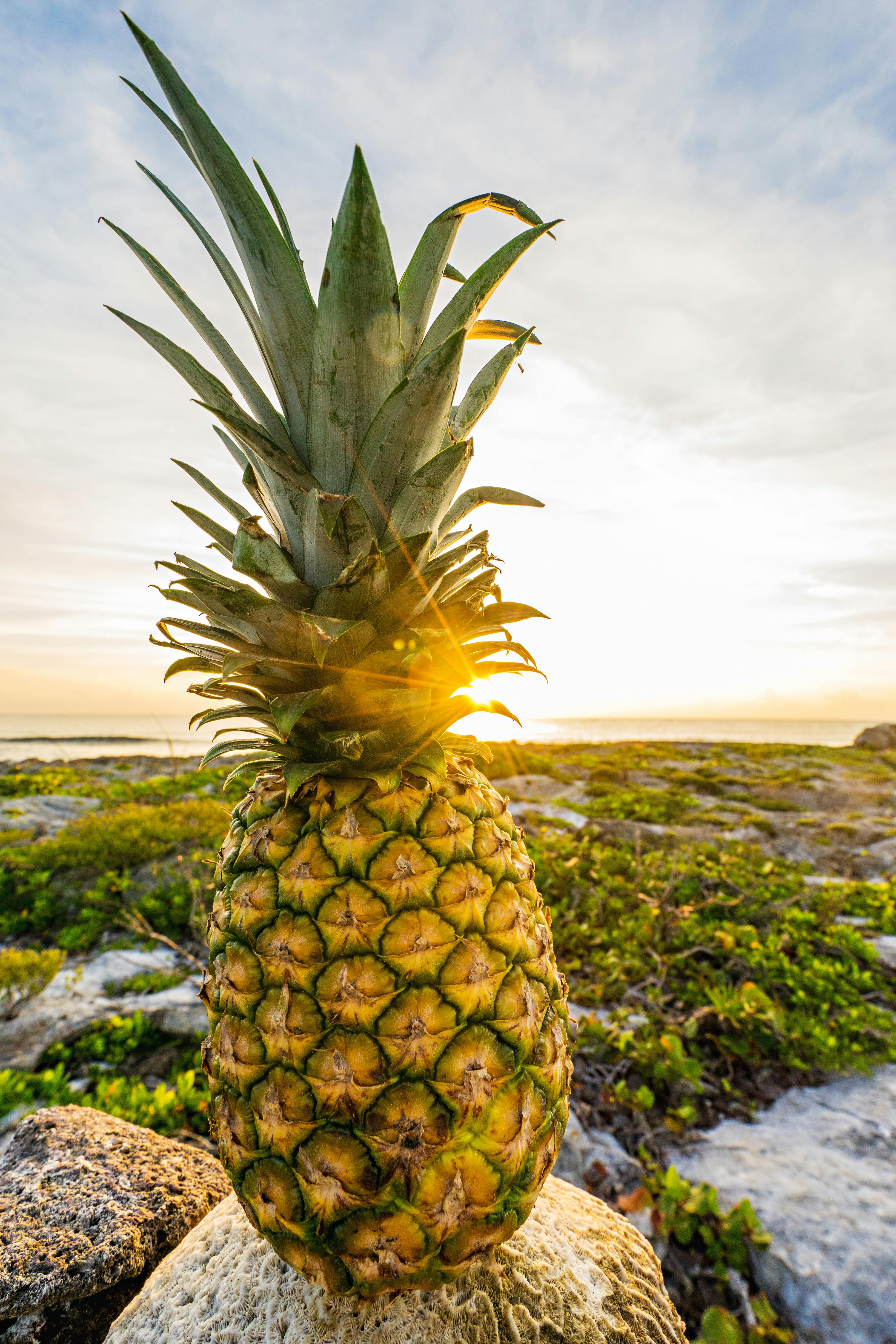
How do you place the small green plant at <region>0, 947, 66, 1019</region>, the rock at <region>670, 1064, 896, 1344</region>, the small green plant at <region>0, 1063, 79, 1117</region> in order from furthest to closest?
the small green plant at <region>0, 947, 66, 1019</region>
the small green plant at <region>0, 1063, 79, 1117</region>
the rock at <region>670, 1064, 896, 1344</region>

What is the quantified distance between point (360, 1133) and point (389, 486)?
1.82 m

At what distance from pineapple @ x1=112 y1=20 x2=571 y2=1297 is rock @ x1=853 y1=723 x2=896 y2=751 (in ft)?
123

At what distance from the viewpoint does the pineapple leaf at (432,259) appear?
5.62 ft

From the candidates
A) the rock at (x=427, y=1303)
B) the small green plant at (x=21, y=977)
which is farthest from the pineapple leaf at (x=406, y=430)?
the small green plant at (x=21, y=977)

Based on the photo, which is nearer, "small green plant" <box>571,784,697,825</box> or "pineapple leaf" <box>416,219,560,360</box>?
"pineapple leaf" <box>416,219,560,360</box>

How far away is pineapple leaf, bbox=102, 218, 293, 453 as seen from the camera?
1.73 meters

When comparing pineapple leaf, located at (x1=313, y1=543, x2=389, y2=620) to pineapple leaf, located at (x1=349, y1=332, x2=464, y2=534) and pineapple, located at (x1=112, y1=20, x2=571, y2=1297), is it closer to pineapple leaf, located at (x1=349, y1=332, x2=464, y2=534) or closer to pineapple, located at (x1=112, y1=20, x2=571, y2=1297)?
pineapple, located at (x1=112, y1=20, x2=571, y2=1297)

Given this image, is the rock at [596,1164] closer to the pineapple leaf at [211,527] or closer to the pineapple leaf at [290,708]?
the pineapple leaf at [290,708]

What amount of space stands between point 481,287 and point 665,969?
17.3 ft

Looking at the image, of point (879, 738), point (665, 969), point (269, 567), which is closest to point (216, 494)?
point (269, 567)

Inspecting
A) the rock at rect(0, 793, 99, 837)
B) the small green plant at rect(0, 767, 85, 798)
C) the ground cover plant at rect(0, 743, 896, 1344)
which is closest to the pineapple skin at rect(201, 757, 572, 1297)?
the ground cover plant at rect(0, 743, 896, 1344)

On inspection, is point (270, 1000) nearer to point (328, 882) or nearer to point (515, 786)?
point (328, 882)

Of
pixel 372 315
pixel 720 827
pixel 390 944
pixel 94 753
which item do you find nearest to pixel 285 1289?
pixel 390 944

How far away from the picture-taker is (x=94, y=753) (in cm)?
1781
